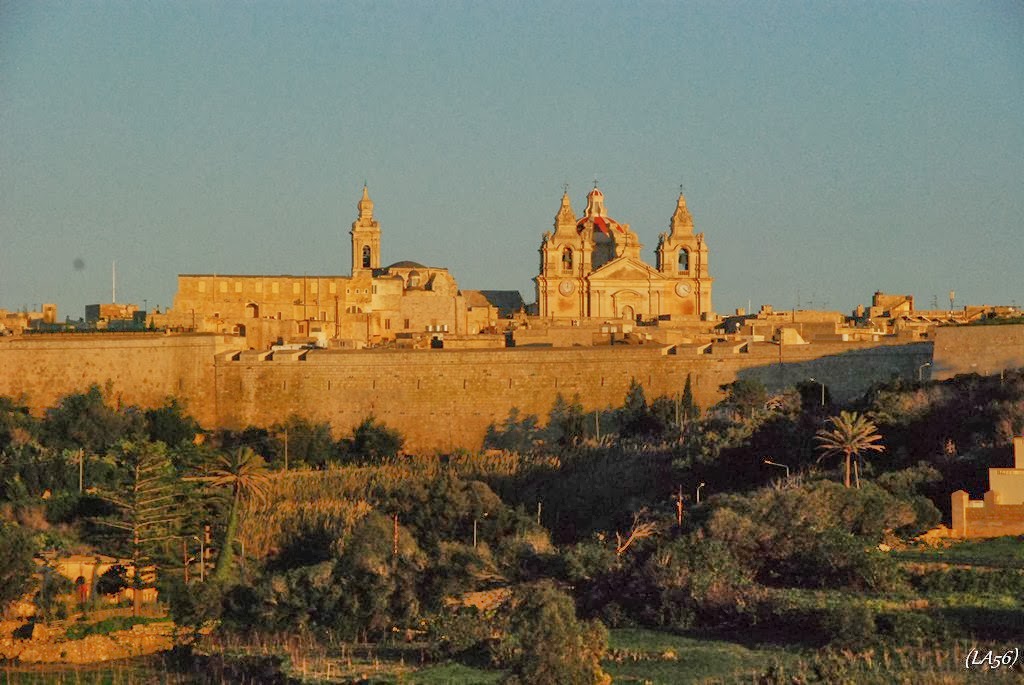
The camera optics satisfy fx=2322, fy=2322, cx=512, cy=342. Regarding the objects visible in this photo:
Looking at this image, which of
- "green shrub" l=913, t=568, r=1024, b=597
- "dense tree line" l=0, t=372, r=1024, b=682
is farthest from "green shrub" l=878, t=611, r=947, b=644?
"green shrub" l=913, t=568, r=1024, b=597

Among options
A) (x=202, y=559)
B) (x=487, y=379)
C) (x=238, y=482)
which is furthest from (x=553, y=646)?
(x=487, y=379)

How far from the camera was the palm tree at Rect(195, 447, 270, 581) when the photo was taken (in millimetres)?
33438

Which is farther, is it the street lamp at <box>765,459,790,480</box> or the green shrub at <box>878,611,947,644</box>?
the street lamp at <box>765,459,790,480</box>

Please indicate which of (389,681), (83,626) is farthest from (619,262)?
(389,681)

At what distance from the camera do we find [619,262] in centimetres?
7106

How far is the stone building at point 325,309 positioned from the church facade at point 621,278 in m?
4.18

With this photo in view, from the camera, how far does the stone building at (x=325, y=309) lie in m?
54.7

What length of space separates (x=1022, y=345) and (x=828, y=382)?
389 centimetres

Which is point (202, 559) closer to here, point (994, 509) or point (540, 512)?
point (540, 512)

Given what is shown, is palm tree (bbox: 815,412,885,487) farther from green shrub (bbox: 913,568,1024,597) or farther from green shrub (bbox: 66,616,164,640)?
green shrub (bbox: 66,616,164,640)

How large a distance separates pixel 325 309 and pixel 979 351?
21241 mm

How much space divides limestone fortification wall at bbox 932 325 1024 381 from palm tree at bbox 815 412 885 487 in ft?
25.8

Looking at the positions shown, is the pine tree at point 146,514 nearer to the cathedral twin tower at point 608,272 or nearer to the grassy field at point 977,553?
the grassy field at point 977,553

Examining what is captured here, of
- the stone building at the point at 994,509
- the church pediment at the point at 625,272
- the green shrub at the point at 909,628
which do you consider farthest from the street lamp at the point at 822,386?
the church pediment at the point at 625,272
